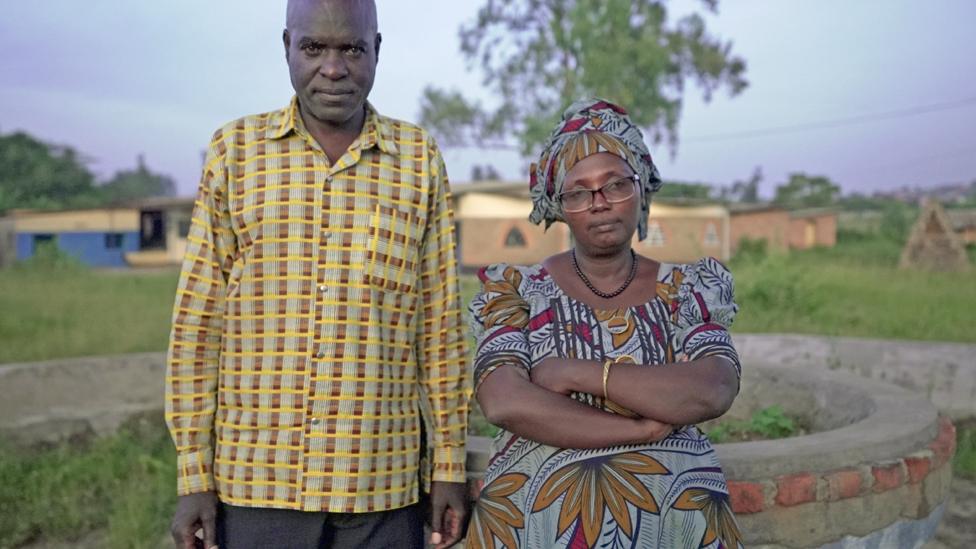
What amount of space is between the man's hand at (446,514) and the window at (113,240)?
917 inches

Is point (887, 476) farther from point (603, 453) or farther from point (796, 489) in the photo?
point (603, 453)

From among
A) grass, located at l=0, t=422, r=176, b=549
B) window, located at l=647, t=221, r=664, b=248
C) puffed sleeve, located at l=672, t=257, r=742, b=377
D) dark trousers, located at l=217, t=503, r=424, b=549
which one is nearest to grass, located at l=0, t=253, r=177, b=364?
grass, located at l=0, t=422, r=176, b=549

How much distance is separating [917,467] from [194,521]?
205 cm

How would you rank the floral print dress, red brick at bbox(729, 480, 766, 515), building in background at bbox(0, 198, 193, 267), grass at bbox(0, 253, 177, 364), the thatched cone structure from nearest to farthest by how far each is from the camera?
the floral print dress < red brick at bbox(729, 480, 766, 515) < grass at bbox(0, 253, 177, 364) < the thatched cone structure < building in background at bbox(0, 198, 193, 267)

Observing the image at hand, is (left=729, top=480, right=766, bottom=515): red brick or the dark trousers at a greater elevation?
the dark trousers

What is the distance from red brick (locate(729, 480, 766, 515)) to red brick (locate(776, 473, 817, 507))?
0.05m

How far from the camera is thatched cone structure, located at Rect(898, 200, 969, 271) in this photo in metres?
15.2

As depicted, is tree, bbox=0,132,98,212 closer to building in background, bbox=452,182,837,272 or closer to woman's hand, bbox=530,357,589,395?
building in background, bbox=452,182,837,272

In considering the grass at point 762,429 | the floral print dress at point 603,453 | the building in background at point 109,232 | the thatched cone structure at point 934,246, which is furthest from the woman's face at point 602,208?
the building in background at point 109,232

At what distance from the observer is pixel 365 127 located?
177cm

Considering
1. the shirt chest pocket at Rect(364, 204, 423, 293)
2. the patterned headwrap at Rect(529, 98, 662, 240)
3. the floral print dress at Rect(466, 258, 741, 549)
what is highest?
the patterned headwrap at Rect(529, 98, 662, 240)

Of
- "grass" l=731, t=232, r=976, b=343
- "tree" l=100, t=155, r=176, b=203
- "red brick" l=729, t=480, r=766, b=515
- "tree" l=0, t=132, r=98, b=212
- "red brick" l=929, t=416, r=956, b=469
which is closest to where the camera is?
"red brick" l=729, t=480, r=766, b=515

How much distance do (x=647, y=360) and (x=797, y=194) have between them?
34.0m

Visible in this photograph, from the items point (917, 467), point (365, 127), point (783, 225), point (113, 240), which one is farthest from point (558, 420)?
point (783, 225)
